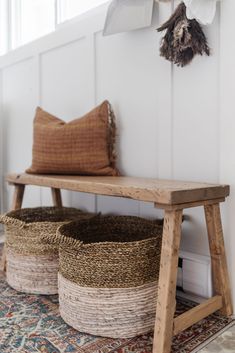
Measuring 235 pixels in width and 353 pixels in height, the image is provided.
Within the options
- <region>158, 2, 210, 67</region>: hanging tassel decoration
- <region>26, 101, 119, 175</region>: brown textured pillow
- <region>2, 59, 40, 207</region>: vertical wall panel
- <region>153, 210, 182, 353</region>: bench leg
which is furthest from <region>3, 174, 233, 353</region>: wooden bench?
<region>2, 59, 40, 207</region>: vertical wall panel

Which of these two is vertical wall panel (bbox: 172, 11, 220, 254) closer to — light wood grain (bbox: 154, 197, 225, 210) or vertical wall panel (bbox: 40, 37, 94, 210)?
light wood grain (bbox: 154, 197, 225, 210)

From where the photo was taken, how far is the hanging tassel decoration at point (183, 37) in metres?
1.31

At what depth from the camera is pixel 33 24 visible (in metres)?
2.61

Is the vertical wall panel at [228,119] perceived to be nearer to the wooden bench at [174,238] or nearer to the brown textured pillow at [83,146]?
the wooden bench at [174,238]

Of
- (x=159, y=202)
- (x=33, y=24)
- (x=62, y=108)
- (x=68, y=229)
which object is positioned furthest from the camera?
(x=33, y=24)

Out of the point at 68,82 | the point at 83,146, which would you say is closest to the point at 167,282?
the point at 83,146

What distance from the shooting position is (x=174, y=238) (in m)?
1.03

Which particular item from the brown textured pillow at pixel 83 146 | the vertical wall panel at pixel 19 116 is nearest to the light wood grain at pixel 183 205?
the brown textured pillow at pixel 83 146

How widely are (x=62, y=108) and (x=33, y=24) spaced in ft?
3.18

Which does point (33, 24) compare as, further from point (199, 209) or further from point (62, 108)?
point (199, 209)

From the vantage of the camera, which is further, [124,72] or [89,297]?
[124,72]

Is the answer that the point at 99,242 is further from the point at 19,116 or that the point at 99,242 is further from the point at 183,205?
the point at 19,116

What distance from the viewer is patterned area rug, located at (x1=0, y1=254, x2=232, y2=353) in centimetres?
109

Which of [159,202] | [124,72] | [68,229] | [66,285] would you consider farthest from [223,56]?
[66,285]
